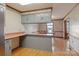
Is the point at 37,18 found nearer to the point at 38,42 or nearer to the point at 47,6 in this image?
the point at 47,6

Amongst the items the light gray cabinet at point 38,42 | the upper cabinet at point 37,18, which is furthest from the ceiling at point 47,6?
the light gray cabinet at point 38,42

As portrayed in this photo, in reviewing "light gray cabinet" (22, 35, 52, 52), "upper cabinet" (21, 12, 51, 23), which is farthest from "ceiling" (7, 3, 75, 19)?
"light gray cabinet" (22, 35, 52, 52)

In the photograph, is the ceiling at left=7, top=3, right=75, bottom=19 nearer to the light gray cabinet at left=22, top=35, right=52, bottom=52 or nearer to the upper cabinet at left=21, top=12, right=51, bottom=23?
the upper cabinet at left=21, top=12, right=51, bottom=23

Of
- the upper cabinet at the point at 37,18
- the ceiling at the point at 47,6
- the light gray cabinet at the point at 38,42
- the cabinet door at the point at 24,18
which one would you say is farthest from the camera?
the cabinet door at the point at 24,18

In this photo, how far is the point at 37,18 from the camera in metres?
3.83

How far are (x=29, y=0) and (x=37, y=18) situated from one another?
338 centimetres

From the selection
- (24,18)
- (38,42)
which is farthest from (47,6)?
(38,42)

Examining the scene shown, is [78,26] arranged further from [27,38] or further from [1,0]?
[1,0]

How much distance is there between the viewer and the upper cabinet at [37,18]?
3.62 m

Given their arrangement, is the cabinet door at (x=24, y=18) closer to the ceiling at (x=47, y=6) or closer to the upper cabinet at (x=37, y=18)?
the upper cabinet at (x=37, y=18)

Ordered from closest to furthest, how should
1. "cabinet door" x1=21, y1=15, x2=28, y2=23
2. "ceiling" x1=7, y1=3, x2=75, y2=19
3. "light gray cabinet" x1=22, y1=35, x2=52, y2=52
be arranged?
"ceiling" x1=7, y1=3, x2=75, y2=19, "light gray cabinet" x1=22, y1=35, x2=52, y2=52, "cabinet door" x1=21, y1=15, x2=28, y2=23

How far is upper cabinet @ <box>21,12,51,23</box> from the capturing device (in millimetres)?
3615

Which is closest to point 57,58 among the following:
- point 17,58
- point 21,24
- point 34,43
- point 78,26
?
point 17,58

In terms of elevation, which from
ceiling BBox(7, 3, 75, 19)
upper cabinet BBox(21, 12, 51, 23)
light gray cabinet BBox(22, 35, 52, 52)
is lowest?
light gray cabinet BBox(22, 35, 52, 52)
